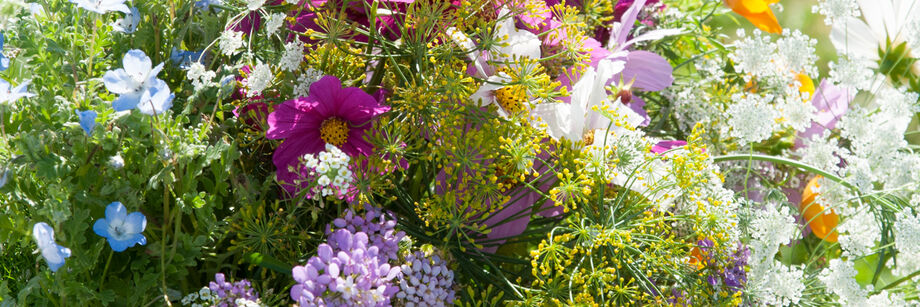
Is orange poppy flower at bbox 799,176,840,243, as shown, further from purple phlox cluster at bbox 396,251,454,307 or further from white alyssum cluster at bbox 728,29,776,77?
purple phlox cluster at bbox 396,251,454,307

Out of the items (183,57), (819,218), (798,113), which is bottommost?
(819,218)

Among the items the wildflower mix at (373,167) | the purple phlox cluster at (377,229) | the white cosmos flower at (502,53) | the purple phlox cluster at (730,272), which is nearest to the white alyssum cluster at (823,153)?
the wildflower mix at (373,167)

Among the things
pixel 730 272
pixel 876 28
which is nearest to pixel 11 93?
pixel 730 272

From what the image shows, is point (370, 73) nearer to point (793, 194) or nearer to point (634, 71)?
point (634, 71)

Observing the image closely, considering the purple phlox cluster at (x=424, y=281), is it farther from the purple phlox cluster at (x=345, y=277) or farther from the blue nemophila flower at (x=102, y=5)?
the blue nemophila flower at (x=102, y=5)

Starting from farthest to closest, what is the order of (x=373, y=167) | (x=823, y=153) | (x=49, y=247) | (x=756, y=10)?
(x=756, y=10) < (x=823, y=153) < (x=373, y=167) < (x=49, y=247)

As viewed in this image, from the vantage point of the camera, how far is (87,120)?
46 cm

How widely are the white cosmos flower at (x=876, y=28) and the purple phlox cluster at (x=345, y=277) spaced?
495mm

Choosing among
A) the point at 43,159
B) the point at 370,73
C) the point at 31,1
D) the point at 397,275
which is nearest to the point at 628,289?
the point at 397,275

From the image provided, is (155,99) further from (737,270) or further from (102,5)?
(737,270)

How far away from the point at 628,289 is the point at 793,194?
12.7 inches

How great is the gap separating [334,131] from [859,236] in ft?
1.41

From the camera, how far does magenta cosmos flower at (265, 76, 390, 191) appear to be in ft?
1.84

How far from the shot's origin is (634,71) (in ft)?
2.37
